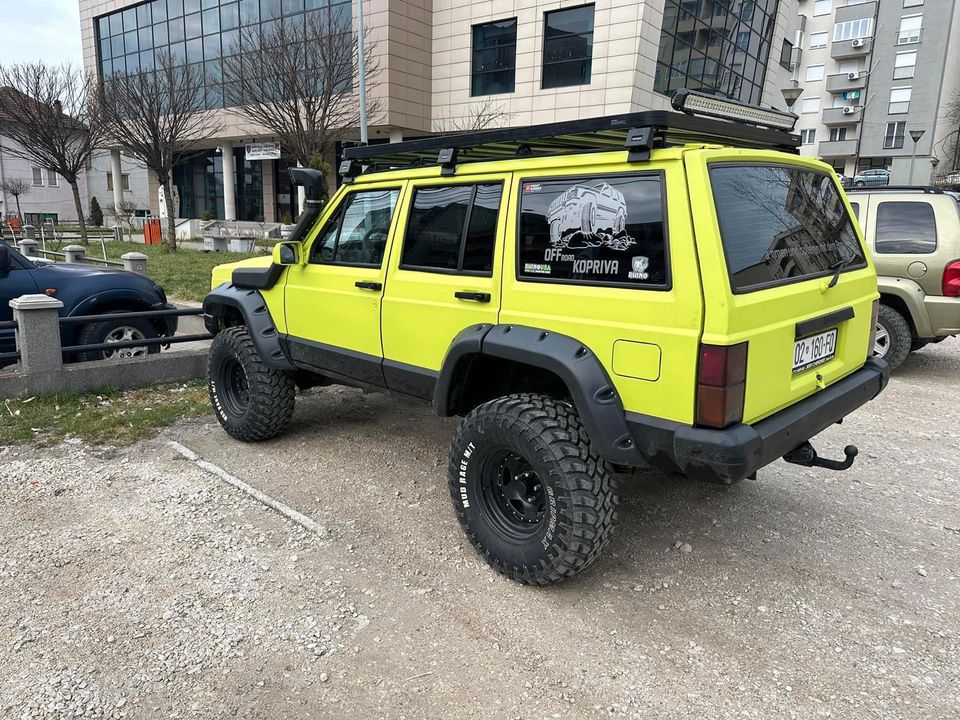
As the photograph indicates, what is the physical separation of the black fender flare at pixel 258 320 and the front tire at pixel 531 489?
1.87 metres

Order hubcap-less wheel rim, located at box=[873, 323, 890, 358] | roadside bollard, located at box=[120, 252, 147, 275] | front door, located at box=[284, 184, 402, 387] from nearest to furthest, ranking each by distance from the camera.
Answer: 1. front door, located at box=[284, 184, 402, 387]
2. hubcap-less wheel rim, located at box=[873, 323, 890, 358]
3. roadside bollard, located at box=[120, 252, 147, 275]

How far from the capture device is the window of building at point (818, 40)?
5616 centimetres

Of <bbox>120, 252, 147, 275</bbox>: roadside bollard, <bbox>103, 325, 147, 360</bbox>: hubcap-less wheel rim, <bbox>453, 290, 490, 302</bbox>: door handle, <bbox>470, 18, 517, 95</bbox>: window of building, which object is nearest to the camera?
<bbox>453, 290, 490, 302</bbox>: door handle

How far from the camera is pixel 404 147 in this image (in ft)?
13.3

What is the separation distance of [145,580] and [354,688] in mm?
1348

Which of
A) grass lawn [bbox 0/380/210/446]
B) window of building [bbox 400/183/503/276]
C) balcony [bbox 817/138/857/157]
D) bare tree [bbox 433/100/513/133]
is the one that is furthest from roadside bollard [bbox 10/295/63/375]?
balcony [bbox 817/138/857/157]

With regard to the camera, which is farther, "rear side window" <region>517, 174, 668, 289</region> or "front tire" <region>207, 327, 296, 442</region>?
"front tire" <region>207, 327, 296, 442</region>

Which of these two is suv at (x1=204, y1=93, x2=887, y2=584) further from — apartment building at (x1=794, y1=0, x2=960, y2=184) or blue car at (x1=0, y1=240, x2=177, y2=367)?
apartment building at (x1=794, y1=0, x2=960, y2=184)

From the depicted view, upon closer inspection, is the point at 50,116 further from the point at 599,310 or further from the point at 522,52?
the point at 599,310

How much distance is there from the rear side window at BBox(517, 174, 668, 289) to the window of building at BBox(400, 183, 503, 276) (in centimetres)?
22

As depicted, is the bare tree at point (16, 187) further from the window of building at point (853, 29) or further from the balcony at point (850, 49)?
Answer: the window of building at point (853, 29)

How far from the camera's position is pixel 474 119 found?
2641 centimetres

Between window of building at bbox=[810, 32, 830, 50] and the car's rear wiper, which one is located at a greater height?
window of building at bbox=[810, 32, 830, 50]

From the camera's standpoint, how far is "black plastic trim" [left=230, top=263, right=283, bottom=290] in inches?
185
